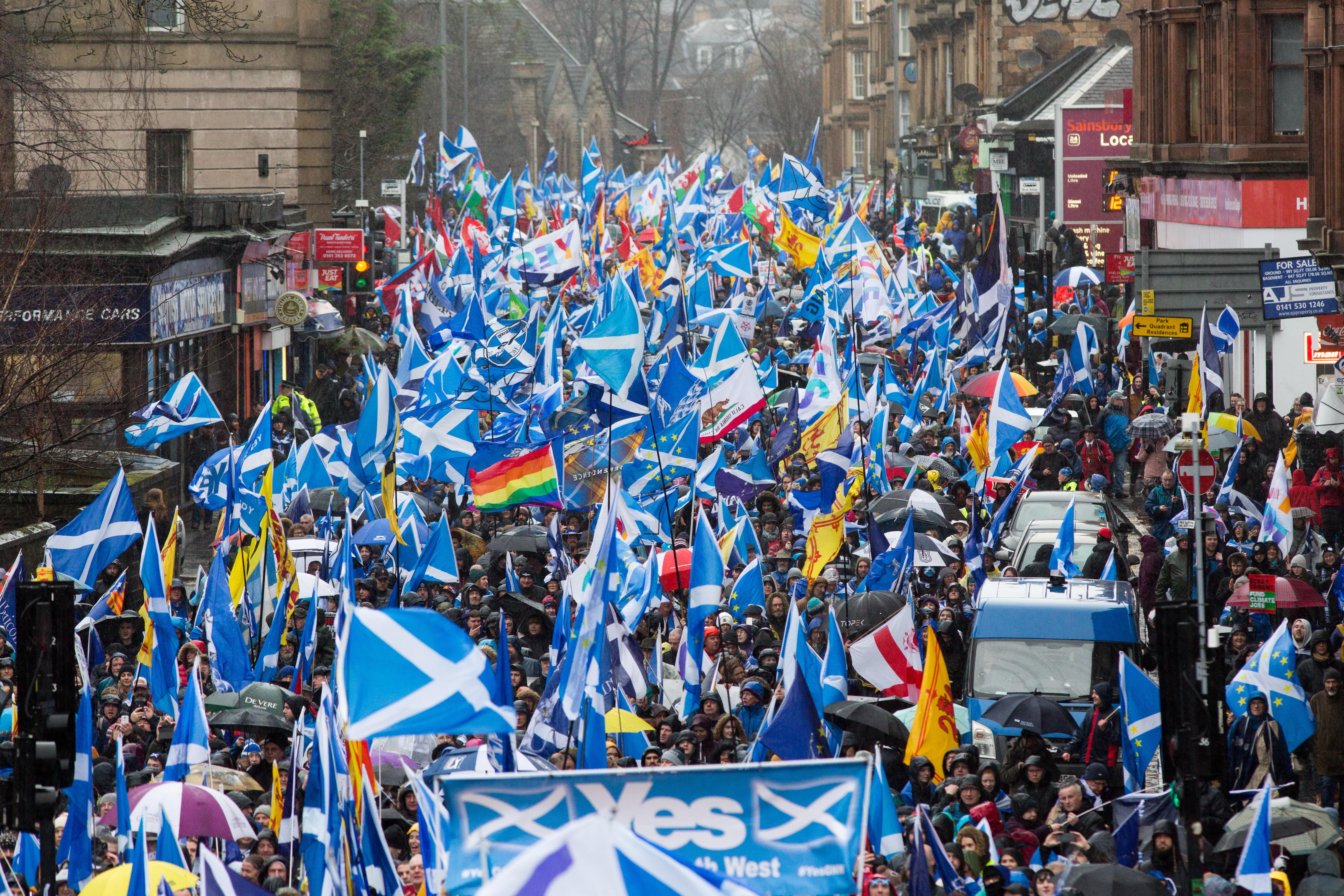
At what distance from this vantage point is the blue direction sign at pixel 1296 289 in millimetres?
20766

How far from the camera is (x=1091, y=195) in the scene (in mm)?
45406

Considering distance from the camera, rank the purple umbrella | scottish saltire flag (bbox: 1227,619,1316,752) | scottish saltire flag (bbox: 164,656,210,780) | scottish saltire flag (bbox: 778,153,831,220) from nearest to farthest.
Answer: the purple umbrella < scottish saltire flag (bbox: 164,656,210,780) < scottish saltire flag (bbox: 1227,619,1316,752) < scottish saltire flag (bbox: 778,153,831,220)

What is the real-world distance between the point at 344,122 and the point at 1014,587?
3902 cm

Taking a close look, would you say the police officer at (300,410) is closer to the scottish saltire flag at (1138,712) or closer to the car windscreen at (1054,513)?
the car windscreen at (1054,513)

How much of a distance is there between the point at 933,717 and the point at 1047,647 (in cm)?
256

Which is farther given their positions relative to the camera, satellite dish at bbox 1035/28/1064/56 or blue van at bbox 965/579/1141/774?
satellite dish at bbox 1035/28/1064/56

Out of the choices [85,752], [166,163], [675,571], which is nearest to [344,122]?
[166,163]

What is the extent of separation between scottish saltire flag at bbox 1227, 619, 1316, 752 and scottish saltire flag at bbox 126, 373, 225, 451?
1145 cm

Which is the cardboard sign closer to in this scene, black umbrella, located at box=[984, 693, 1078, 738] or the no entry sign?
the no entry sign

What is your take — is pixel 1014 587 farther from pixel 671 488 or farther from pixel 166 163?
pixel 166 163

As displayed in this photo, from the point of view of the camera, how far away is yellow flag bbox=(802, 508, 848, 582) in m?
17.7

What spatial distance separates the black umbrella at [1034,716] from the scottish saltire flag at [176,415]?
989 cm

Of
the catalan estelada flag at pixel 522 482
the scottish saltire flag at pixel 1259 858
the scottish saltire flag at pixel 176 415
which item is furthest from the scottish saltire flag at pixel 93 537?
the scottish saltire flag at pixel 1259 858

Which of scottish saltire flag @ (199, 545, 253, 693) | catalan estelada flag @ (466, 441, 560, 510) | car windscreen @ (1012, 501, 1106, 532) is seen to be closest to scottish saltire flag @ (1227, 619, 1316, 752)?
car windscreen @ (1012, 501, 1106, 532)
